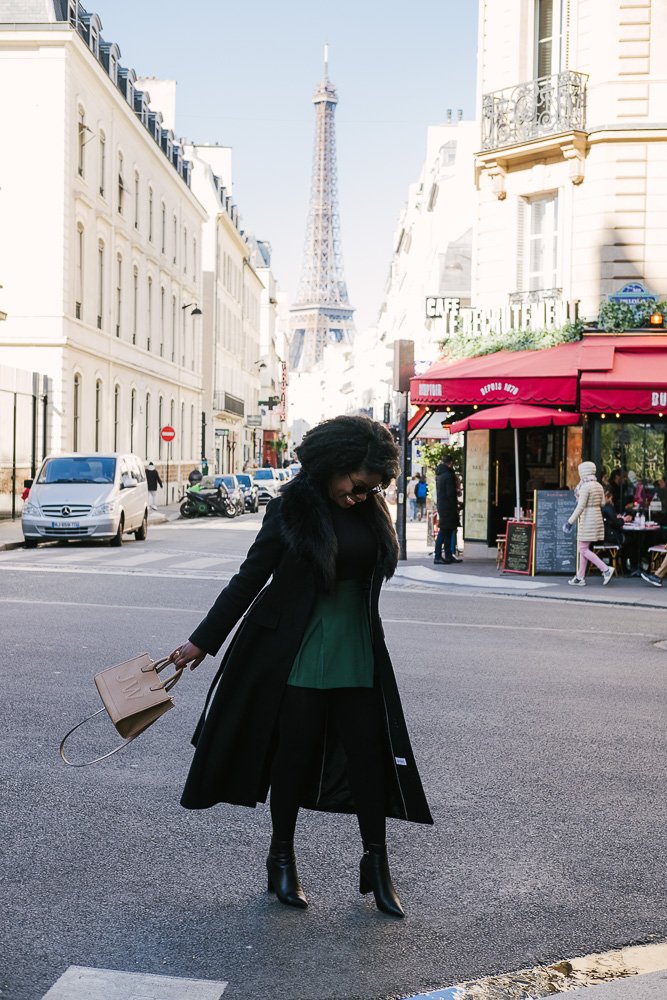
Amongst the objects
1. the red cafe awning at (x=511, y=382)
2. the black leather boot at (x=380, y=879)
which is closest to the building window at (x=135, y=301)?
the red cafe awning at (x=511, y=382)

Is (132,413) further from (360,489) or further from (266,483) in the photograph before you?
(360,489)

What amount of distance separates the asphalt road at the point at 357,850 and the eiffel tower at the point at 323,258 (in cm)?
15713

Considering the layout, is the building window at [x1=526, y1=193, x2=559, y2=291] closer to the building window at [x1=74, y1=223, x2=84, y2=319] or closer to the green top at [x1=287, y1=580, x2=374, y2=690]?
the building window at [x1=74, y1=223, x2=84, y2=319]

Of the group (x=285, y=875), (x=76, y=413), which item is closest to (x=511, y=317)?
(x=76, y=413)

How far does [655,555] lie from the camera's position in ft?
61.2

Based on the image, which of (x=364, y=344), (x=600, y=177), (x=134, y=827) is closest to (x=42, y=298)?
(x=600, y=177)

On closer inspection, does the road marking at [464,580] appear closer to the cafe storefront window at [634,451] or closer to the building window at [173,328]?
the cafe storefront window at [634,451]

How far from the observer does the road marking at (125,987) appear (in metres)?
3.53

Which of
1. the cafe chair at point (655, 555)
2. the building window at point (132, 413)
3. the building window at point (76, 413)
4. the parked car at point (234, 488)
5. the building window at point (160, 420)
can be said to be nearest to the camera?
the cafe chair at point (655, 555)

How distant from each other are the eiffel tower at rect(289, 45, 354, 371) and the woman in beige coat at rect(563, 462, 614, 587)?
14790 cm

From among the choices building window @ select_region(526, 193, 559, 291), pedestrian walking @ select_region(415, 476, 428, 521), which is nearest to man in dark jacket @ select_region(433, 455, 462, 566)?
building window @ select_region(526, 193, 559, 291)

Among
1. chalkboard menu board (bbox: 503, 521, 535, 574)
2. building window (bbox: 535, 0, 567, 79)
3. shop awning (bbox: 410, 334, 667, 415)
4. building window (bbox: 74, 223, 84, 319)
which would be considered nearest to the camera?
shop awning (bbox: 410, 334, 667, 415)

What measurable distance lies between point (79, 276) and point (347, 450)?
33067 millimetres

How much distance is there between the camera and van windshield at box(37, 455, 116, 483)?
2338cm
